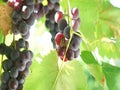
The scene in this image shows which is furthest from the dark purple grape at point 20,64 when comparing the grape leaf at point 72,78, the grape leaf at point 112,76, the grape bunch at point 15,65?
the grape leaf at point 112,76

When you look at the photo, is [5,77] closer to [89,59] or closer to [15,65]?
[15,65]

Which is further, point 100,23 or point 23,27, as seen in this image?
point 100,23

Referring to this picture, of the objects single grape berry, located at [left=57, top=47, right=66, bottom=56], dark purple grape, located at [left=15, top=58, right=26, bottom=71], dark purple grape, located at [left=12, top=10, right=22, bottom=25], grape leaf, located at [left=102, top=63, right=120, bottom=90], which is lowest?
grape leaf, located at [left=102, top=63, right=120, bottom=90]

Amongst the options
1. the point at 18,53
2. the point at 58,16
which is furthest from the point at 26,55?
the point at 58,16

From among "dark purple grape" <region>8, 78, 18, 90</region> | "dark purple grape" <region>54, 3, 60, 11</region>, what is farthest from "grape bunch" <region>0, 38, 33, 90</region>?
"dark purple grape" <region>54, 3, 60, 11</region>

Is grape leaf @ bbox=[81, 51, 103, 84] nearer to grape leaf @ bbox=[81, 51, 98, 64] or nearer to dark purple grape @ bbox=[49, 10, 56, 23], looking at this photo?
grape leaf @ bbox=[81, 51, 98, 64]

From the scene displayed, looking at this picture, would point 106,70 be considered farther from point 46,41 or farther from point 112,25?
point 46,41
